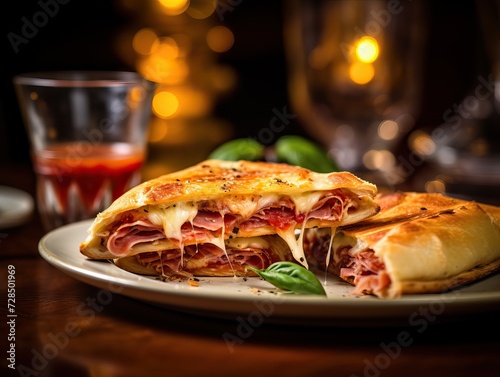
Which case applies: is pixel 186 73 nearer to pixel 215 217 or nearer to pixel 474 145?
pixel 474 145

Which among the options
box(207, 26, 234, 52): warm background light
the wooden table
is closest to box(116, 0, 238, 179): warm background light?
box(207, 26, 234, 52): warm background light

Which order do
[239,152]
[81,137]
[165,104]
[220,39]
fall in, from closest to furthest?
[239,152] → [81,137] → [220,39] → [165,104]

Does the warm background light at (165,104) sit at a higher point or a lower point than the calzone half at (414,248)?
lower

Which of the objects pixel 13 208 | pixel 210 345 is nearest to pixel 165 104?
pixel 13 208

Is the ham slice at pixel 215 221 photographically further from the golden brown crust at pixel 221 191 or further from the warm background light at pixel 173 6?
the warm background light at pixel 173 6

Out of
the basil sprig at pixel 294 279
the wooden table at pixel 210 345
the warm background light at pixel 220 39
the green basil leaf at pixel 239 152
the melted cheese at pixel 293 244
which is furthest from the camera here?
the warm background light at pixel 220 39

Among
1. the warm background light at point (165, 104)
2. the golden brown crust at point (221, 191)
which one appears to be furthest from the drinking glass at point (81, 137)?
the warm background light at point (165, 104)

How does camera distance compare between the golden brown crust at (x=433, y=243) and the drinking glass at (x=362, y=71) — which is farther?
the drinking glass at (x=362, y=71)

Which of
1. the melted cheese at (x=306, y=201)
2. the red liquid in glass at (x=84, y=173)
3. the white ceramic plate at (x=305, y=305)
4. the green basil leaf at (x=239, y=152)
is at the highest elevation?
the melted cheese at (x=306, y=201)
